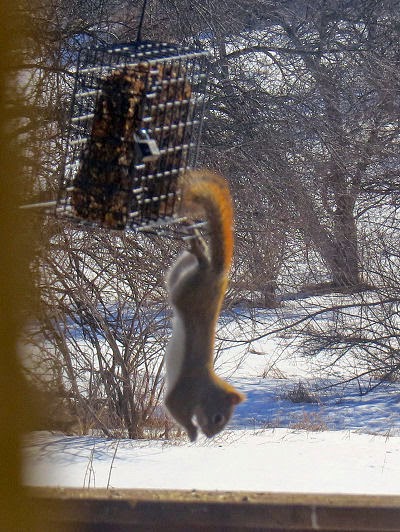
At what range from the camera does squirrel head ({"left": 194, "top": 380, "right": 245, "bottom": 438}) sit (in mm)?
1651

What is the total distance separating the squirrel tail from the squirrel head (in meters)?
0.25

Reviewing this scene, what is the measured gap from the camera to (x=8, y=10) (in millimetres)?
3852

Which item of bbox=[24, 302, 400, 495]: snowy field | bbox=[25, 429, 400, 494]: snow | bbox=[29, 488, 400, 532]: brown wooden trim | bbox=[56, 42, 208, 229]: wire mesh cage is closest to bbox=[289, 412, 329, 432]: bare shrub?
bbox=[24, 302, 400, 495]: snowy field

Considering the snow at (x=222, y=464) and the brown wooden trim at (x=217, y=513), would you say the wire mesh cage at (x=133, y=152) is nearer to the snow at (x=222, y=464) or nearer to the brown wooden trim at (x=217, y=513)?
the brown wooden trim at (x=217, y=513)

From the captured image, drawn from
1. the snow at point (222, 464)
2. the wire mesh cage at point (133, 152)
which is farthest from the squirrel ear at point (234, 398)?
the snow at point (222, 464)

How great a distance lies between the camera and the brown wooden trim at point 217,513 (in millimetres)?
1842

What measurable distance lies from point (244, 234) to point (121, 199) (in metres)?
3.67

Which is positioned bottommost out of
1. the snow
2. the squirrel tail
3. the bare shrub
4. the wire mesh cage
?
the snow

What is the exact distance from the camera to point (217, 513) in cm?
188

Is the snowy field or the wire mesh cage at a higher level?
the wire mesh cage

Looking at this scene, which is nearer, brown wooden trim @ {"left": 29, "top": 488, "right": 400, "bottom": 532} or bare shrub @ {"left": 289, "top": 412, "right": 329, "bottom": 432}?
brown wooden trim @ {"left": 29, "top": 488, "right": 400, "bottom": 532}

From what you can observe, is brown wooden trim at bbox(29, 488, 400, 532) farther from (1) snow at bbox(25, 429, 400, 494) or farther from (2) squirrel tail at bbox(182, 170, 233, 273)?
(1) snow at bbox(25, 429, 400, 494)

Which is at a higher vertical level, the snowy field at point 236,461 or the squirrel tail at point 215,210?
the squirrel tail at point 215,210

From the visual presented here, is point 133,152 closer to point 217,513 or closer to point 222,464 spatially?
point 217,513
